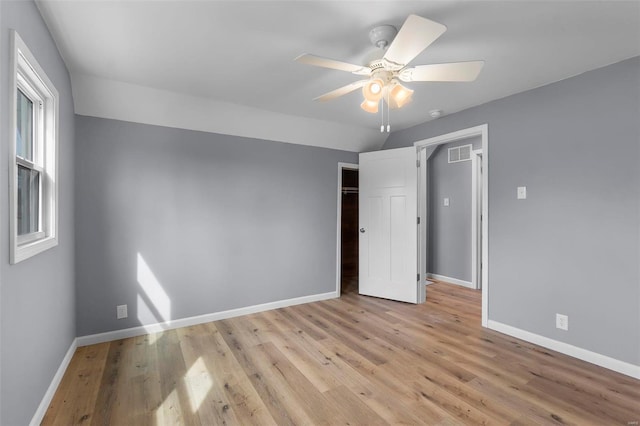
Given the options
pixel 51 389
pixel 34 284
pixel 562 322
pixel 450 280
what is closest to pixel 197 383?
pixel 51 389

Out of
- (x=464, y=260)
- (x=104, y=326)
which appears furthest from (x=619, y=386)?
(x=104, y=326)

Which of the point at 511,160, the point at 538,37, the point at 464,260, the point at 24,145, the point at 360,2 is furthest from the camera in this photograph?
the point at 464,260

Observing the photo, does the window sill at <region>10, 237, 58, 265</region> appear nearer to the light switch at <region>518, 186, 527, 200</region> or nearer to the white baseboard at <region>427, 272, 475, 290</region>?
the light switch at <region>518, 186, 527, 200</region>

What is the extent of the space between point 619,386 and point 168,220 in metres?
3.97

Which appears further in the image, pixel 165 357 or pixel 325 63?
pixel 165 357

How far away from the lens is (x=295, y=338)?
2.88m

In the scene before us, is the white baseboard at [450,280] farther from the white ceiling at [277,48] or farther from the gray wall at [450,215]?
the white ceiling at [277,48]

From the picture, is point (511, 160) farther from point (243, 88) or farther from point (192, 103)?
point (192, 103)

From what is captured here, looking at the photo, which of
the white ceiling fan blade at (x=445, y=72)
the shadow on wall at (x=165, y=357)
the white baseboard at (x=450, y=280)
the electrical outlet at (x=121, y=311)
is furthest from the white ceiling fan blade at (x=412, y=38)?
the white baseboard at (x=450, y=280)

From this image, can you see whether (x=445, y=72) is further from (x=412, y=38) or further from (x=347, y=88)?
(x=347, y=88)

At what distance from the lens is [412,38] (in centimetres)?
153

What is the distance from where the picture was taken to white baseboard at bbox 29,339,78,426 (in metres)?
1.68

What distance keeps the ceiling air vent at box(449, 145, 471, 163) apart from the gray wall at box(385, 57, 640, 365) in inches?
66.6

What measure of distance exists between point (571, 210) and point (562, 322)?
98 centimetres
